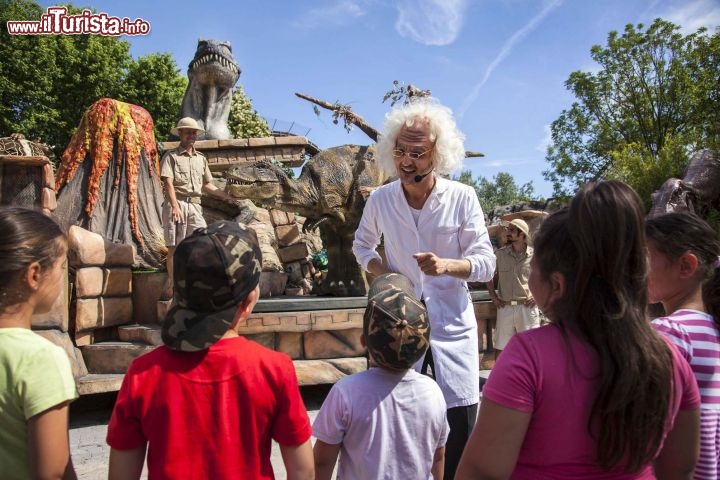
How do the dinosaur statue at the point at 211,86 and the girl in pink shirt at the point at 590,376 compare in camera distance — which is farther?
the dinosaur statue at the point at 211,86

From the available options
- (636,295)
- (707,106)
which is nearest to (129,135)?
(636,295)

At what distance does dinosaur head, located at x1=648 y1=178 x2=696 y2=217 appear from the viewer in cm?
882

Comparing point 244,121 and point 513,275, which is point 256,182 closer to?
point 513,275

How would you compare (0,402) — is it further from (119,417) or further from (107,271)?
(107,271)

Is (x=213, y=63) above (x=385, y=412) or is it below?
above

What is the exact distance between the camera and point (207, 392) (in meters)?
1.42

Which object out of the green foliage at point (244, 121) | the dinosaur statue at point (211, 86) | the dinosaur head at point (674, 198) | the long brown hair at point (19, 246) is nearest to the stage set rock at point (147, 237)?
the dinosaur statue at point (211, 86)

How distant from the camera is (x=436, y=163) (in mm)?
2666

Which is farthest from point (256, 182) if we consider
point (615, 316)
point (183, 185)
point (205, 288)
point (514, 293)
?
point (615, 316)

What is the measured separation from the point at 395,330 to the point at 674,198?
8822 mm

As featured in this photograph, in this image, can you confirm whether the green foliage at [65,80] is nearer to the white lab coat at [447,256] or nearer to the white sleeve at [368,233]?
the white sleeve at [368,233]

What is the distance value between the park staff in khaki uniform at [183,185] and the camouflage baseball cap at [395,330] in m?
4.16

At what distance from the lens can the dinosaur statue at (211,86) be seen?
10609mm

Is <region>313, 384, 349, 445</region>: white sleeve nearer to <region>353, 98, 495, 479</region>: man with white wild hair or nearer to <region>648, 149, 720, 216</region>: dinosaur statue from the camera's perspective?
<region>353, 98, 495, 479</region>: man with white wild hair
